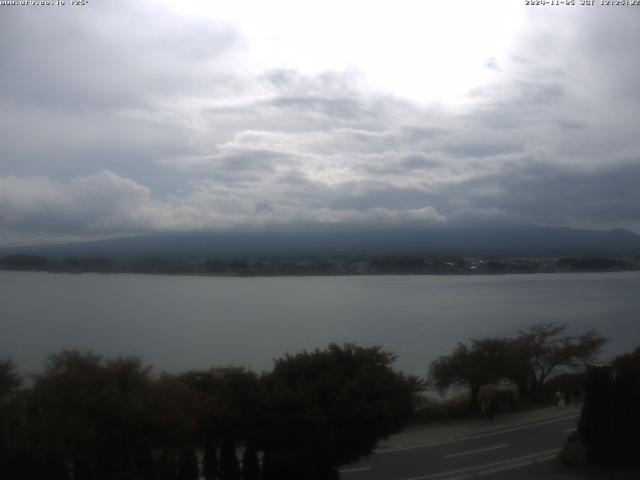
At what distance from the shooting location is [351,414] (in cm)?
1186

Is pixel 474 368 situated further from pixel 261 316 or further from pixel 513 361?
pixel 261 316

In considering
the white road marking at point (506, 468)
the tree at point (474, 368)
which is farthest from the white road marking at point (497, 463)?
the tree at point (474, 368)

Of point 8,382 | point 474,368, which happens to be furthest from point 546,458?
point 8,382

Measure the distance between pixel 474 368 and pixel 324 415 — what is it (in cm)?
1064

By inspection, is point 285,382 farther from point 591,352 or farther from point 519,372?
point 591,352

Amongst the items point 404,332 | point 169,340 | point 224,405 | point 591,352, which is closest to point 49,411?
point 224,405

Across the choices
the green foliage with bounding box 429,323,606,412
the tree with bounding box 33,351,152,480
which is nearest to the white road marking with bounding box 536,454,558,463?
the green foliage with bounding box 429,323,606,412

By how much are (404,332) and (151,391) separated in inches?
1212

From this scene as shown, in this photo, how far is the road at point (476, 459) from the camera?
13.5m

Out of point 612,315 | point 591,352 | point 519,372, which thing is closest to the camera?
point 519,372

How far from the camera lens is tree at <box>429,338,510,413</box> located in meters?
21.2

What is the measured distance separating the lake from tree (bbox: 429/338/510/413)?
5.14 metres

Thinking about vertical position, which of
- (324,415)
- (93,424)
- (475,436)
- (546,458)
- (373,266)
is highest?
(373,266)

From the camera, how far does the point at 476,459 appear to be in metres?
14.6
